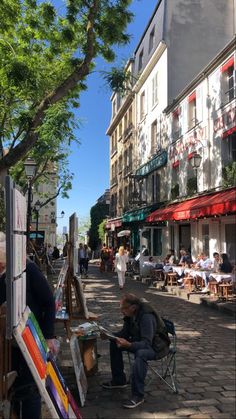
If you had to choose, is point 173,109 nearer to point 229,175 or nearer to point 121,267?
point 229,175

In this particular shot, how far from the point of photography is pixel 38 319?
3.66 meters

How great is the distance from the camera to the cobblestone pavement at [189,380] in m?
4.83

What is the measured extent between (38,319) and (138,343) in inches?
72.8

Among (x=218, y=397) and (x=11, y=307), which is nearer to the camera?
(x=11, y=307)

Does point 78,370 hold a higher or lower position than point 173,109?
lower

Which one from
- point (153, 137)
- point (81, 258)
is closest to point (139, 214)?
point (153, 137)

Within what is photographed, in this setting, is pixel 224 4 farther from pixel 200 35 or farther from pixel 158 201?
pixel 158 201

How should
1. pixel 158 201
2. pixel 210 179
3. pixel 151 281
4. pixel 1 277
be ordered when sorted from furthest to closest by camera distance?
pixel 158 201, pixel 151 281, pixel 210 179, pixel 1 277

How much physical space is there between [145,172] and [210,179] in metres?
10.6

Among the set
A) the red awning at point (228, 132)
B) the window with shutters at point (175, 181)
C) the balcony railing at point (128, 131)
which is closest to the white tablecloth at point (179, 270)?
the red awning at point (228, 132)

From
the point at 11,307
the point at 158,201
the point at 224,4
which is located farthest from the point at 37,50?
the point at 224,4

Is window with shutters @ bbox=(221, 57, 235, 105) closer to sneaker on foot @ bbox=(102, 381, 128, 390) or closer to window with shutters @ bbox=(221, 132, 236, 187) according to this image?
window with shutters @ bbox=(221, 132, 236, 187)

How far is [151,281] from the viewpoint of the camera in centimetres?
1970

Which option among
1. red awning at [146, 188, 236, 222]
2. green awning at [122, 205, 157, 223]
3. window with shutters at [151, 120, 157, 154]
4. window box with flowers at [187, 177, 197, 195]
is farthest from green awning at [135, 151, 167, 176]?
red awning at [146, 188, 236, 222]
